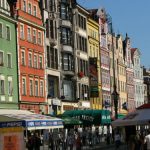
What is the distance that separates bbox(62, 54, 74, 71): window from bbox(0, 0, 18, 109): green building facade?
15.2 meters

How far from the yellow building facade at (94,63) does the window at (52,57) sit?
533 inches

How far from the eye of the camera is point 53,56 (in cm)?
7175

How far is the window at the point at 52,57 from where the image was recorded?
70.2 metres

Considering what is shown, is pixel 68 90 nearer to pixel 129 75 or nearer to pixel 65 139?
pixel 65 139

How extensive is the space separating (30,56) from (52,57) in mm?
6611

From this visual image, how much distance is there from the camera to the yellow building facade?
3450 inches

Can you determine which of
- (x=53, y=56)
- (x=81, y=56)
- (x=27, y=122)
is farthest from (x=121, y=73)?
(x=27, y=122)

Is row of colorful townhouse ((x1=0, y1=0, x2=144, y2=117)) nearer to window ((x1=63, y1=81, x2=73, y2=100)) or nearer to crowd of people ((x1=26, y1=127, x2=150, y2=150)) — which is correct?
window ((x1=63, y1=81, x2=73, y2=100))

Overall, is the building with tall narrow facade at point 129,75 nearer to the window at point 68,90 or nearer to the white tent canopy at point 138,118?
the window at point 68,90

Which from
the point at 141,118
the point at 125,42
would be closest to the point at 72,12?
the point at 125,42

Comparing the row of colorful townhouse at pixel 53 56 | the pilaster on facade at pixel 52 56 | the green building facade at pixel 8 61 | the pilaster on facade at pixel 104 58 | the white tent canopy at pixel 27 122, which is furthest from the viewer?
the pilaster on facade at pixel 104 58

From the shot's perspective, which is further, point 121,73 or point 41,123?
point 121,73

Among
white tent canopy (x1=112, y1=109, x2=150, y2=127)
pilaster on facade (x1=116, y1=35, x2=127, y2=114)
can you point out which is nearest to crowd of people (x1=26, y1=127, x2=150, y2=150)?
white tent canopy (x1=112, y1=109, x2=150, y2=127)

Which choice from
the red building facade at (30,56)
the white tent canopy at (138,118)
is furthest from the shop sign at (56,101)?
the white tent canopy at (138,118)
